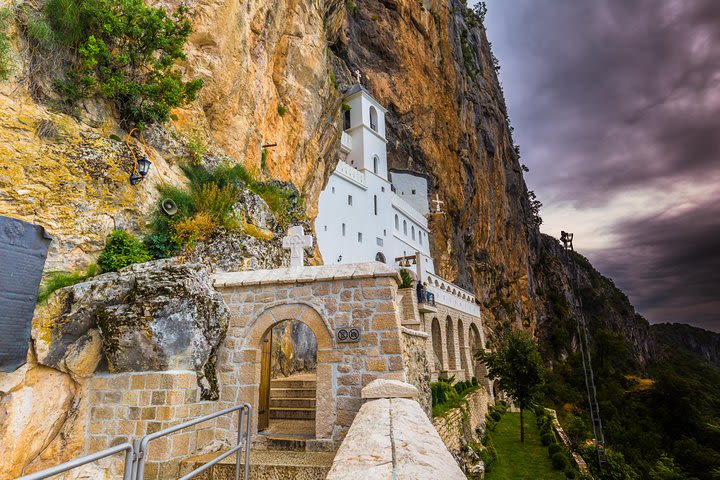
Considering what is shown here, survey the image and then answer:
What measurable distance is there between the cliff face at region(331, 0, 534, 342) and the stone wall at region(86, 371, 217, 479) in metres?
27.4

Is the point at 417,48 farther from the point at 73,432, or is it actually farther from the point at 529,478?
the point at 73,432

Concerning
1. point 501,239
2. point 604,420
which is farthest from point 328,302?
point 501,239

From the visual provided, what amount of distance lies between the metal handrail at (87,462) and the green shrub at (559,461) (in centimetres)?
1563

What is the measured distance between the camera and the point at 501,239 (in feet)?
136

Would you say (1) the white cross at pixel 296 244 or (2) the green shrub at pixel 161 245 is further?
(1) the white cross at pixel 296 244

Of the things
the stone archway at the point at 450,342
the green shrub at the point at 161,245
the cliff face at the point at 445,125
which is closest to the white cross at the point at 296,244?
the green shrub at the point at 161,245

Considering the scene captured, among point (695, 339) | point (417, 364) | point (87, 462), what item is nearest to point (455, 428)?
point (417, 364)

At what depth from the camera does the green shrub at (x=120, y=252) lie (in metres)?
6.51

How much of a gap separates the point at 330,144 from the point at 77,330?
627 inches

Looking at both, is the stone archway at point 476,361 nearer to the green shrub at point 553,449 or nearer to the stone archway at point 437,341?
the stone archway at point 437,341

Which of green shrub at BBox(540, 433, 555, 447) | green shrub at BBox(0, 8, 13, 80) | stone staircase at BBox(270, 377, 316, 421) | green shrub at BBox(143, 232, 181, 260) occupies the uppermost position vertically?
green shrub at BBox(0, 8, 13, 80)

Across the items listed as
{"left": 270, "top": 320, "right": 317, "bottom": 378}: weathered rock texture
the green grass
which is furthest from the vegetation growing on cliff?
{"left": 270, "top": 320, "right": 317, "bottom": 378}: weathered rock texture

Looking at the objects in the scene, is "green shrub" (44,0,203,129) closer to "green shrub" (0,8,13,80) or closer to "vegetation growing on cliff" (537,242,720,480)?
"green shrub" (0,8,13,80)

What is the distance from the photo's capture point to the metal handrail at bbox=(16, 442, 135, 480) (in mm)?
1835
